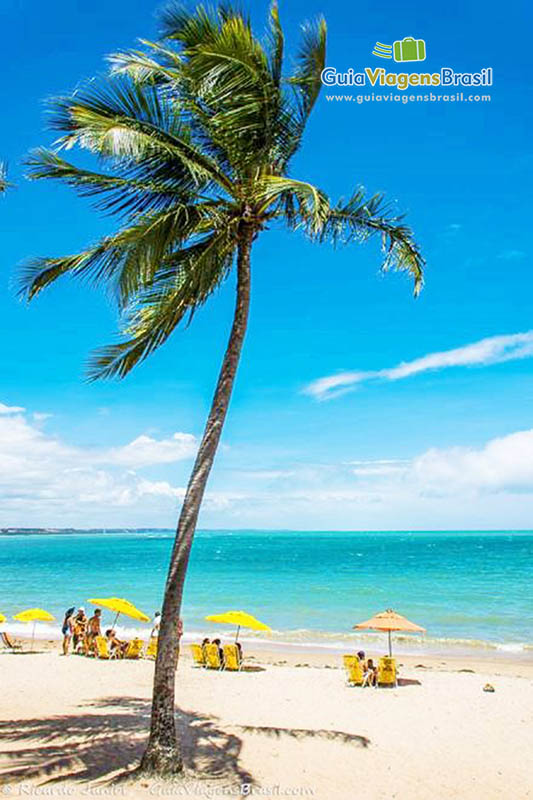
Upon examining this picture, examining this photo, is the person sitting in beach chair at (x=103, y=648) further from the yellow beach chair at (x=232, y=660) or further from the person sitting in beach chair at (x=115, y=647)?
the yellow beach chair at (x=232, y=660)

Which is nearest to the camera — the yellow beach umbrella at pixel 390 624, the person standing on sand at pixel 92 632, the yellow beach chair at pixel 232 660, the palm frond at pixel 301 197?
the palm frond at pixel 301 197

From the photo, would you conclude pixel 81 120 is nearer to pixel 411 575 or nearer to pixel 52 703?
pixel 52 703

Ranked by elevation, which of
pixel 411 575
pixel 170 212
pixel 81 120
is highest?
pixel 81 120

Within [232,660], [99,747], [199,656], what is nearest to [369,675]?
[232,660]

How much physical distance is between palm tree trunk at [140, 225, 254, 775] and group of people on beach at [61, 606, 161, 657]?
10922 millimetres

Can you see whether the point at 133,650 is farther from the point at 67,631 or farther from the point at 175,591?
the point at 175,591

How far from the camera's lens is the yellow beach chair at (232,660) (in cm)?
1606

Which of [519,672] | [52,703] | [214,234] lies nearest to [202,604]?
[519,672]

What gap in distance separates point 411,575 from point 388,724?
49.1 m

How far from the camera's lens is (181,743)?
8.40 m

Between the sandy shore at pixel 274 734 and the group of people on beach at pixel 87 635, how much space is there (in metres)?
1.45

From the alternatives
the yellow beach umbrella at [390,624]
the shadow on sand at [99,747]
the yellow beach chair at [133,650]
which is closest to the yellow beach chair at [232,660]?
the yellow beach chair at [133,650]

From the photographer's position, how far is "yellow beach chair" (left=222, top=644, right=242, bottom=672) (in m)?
16.1

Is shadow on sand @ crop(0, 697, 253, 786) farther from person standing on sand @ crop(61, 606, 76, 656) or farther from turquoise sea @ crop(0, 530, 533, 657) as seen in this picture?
turquoise sea @ crop(0, 530, 533, 657)
